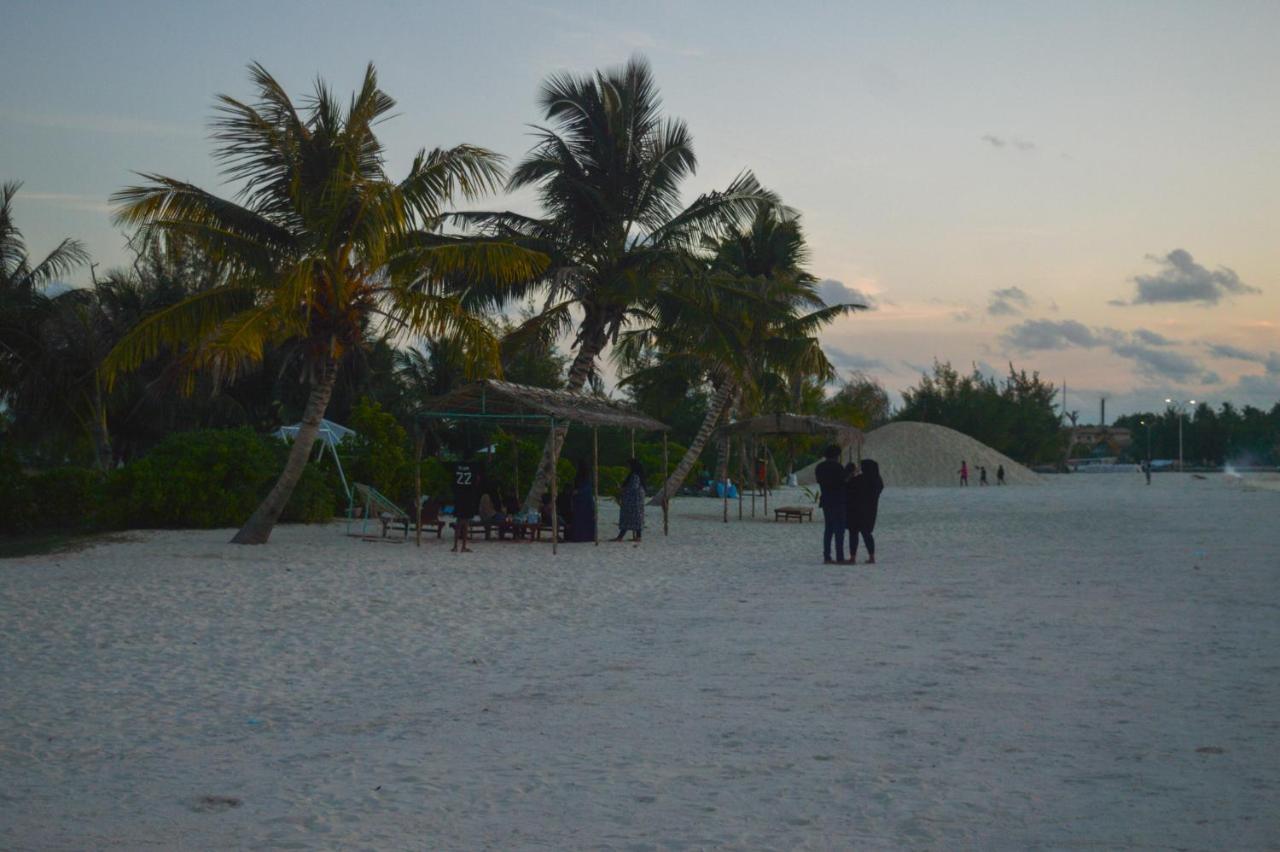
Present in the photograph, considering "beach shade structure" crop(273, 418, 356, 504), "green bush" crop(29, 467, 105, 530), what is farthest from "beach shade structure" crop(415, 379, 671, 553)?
"green bush" crop(29, 467, 105, 530)

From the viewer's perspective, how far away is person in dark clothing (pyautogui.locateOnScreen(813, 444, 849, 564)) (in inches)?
619

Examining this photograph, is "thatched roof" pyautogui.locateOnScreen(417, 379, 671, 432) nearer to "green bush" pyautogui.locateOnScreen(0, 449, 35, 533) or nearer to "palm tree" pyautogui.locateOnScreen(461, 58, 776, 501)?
"palm tree" pyautogui.locateOnScreen(461, 58, 776, 501)

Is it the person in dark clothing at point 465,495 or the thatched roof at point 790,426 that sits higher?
the thatched roof at point 790,426

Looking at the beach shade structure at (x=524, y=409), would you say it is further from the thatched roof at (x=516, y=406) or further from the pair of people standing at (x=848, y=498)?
the pair of people standing at (x=848, y=498)

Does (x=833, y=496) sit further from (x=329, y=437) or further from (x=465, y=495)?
(x=329, y=437)

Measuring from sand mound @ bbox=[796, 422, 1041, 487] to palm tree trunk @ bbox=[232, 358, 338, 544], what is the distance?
4674 centimetres

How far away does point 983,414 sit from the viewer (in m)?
83.4

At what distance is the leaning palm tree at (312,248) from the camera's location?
16484mm

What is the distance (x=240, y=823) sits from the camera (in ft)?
15.5

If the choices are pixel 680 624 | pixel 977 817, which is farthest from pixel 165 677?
pixel 977 817

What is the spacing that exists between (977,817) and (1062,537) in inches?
702

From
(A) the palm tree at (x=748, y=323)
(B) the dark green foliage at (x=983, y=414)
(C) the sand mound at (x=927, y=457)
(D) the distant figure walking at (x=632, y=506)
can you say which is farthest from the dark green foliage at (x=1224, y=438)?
(D) the distant figure walking at (x=632, y=506)

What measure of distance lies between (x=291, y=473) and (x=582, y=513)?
4899 mm

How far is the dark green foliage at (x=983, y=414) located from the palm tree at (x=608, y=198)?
65.3 m
